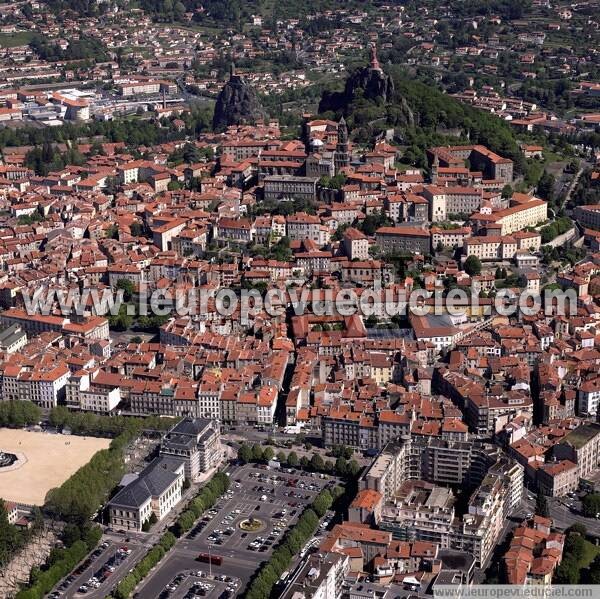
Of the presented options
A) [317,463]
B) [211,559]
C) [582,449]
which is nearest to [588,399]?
[582,449]

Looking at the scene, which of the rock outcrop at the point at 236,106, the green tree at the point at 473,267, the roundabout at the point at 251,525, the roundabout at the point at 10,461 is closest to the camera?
the roundabout at the point at 251,525

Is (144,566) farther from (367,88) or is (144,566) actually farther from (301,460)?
(367,88)

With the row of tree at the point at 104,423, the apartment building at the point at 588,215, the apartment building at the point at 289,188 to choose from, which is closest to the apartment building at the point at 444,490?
the row of tree at the point at 104,423

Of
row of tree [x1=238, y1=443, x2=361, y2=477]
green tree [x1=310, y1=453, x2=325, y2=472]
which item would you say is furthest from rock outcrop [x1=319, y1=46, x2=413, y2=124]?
green tree [x1=310, y1=453, x2=325, y2=472]

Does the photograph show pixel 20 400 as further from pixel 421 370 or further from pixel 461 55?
pixel 461 55

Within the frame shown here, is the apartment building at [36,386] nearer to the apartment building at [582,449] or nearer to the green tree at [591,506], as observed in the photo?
the apartment building at [582,449]

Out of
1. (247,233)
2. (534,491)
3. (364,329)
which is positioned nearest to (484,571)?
(534,491)

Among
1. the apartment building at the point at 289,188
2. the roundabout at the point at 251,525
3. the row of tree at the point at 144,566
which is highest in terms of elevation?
the apartment building at the point at 289,188
